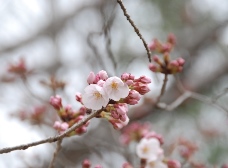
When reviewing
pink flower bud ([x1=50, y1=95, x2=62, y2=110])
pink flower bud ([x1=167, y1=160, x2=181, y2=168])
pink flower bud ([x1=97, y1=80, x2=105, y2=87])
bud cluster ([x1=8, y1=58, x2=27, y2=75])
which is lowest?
pink flower bud ([x1=167, y1=160, x2=181, y2=168])

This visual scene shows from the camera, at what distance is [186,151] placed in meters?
2.41

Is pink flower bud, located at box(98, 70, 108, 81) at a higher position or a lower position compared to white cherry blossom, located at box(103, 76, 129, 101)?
higher

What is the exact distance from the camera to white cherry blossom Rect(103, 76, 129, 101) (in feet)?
4.04

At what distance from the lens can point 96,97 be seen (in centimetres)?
125

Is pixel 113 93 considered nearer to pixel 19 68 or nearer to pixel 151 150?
pixel 151 150

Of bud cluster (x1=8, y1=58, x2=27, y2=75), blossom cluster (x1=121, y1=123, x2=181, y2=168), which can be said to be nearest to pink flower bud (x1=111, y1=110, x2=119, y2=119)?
blossom cluster (x1=121, y1=123, x2=181, y2=168)

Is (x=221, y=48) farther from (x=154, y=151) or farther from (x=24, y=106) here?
(x=154, y=151)

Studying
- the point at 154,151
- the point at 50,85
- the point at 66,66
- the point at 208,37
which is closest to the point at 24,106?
the point at 50,85

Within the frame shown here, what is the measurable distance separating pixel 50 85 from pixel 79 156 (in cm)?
100

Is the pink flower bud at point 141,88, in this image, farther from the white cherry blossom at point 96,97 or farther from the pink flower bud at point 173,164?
the pink flower bud at point 173,164

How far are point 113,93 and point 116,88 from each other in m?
0.02

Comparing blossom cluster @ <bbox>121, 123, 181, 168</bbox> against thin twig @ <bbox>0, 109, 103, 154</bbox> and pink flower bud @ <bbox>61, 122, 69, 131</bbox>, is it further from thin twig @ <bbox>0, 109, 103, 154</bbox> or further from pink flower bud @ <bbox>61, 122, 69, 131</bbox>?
thin twig @ <bbox>0, 109, 103, 154</bbox>

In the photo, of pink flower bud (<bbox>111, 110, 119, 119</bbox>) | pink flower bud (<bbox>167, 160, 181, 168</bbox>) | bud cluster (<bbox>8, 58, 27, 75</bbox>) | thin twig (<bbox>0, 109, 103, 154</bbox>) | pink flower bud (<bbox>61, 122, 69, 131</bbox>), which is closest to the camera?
thin twig (<bbox>0, 109, 103, 154</bbox>)

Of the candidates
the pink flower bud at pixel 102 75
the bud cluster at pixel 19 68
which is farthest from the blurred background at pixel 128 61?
the pink flower bud at pixel 102 75
